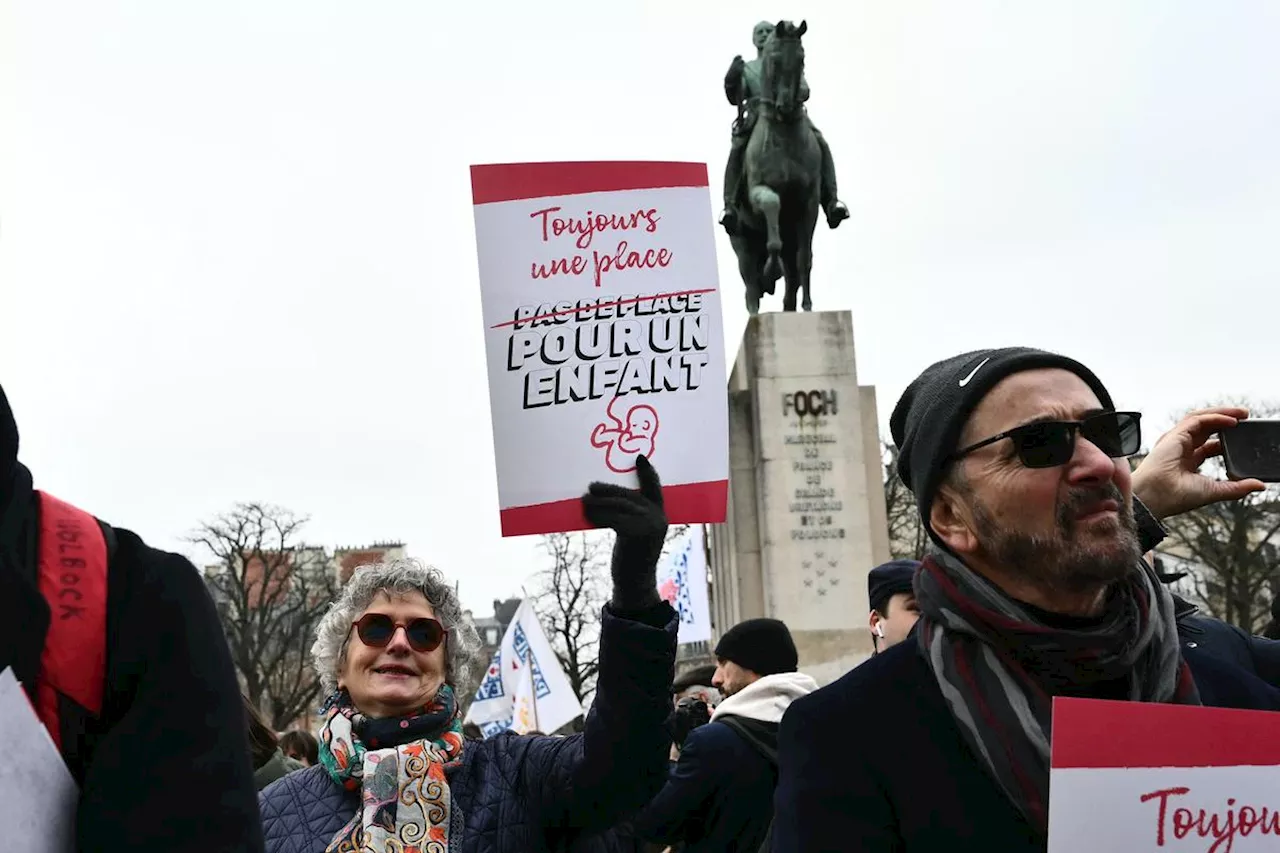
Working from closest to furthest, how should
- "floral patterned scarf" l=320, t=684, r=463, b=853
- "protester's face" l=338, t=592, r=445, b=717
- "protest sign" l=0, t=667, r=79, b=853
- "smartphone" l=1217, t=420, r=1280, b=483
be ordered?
"protest sign" l=0, t=667, r=79, b=853, "smartphone" l=1217, t=420, r=1280, b=483, "floral patterned scarf" l=320, t=684, r=463, b=853, "protester's face" l=338, t=592, r=445, b=717

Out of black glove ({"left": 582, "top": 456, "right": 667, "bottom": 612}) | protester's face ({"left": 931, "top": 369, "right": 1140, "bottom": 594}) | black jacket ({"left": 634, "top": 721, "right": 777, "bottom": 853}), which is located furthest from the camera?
black jacket ({"left": 634, "top": 721, "right": 777, "bottom": 853})

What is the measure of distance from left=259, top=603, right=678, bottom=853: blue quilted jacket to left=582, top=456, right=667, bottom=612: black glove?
4 cm

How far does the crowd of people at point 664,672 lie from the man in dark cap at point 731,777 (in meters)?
0.50

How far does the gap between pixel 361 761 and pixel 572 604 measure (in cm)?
4199

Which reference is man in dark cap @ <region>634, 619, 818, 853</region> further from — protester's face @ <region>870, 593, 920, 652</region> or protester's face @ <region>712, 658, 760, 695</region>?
protester's face @ <region>712, 658, 760, 695</region>

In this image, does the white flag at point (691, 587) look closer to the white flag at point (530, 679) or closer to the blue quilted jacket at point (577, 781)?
the white flag at point (530, 679)

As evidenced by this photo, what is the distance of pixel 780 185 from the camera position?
41.0 ft

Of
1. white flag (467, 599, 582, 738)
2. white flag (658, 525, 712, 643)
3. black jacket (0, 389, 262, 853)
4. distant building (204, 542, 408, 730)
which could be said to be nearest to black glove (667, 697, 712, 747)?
black jacket (0, 389, 262, 853)

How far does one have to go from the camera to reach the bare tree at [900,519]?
3450cm

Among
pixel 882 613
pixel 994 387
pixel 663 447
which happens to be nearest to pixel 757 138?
pixel 882 613

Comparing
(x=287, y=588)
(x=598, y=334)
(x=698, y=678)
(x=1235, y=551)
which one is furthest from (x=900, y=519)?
(x=598, y=334)

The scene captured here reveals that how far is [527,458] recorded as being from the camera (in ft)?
10.1

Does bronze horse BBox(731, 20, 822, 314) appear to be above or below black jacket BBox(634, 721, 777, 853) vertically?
above

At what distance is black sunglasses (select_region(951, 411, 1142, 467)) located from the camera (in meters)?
1.97
